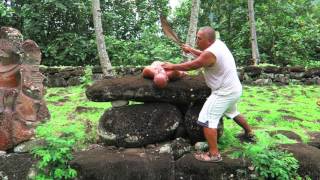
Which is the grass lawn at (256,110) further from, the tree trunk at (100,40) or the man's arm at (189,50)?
the man's arm at (189,50)

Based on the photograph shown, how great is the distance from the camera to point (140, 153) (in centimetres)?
532

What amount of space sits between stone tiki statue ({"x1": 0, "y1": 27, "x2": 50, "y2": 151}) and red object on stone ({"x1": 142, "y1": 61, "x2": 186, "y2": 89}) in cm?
149

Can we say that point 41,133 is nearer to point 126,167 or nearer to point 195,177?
point 126,167

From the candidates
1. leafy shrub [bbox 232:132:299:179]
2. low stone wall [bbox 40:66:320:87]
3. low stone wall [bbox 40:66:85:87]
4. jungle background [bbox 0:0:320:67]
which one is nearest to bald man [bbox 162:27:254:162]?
leafy shrub [bbox 232:132:299:179]

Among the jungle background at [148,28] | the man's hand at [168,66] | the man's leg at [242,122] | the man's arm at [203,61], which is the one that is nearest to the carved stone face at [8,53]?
the man's hand at [168,66]

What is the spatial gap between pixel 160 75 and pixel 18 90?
1.79 m

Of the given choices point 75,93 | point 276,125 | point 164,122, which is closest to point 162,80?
point 164,122

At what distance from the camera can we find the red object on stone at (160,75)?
17.5 feet

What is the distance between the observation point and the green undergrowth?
5164 millimetres

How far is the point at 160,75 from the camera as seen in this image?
17.6 feet

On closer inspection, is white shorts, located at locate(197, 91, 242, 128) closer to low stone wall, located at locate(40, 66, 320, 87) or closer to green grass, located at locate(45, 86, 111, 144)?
green grass, located at locate(45, 86, 111, 144)

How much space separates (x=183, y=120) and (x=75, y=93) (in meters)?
5.23

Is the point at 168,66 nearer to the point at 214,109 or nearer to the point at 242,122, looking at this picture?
the point at 214,109

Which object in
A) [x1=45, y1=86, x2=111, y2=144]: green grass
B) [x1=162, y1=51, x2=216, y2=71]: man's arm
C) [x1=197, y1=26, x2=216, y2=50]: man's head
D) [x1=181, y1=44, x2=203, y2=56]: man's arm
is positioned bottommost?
[x1=45, y1=86, x2=111, y2=144]: green grass
